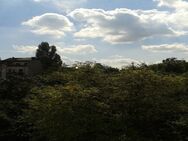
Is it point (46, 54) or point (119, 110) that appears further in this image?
point (46, 54)

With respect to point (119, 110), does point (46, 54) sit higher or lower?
higher

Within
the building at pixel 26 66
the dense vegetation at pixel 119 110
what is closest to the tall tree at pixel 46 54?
the building at pixel 26 66

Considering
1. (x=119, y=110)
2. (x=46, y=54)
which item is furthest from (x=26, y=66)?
(x=119, y=110)

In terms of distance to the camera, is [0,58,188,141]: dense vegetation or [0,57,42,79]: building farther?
[0,57,42,79]: building

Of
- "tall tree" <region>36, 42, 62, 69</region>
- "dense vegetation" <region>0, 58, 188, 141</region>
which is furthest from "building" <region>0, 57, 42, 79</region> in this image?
"dense vegetation" <region>0, 58, 188, 141</region>

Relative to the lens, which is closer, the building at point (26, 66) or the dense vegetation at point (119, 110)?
the dense vegetation at point (119, 110)

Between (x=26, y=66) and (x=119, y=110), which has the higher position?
(x=26, y=66)

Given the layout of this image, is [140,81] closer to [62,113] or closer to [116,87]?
[116,87]

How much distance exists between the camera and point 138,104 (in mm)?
24656

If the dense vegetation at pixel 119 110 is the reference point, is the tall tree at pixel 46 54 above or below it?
above

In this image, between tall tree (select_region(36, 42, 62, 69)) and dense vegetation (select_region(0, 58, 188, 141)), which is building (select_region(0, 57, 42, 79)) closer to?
tall tree (select_region(36, 42, 62, 69))

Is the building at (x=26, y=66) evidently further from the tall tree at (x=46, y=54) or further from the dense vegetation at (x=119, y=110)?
the dense vegetation at (x=119, y=110)

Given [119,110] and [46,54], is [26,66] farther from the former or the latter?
[119,110]

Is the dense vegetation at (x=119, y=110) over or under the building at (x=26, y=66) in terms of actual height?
under
